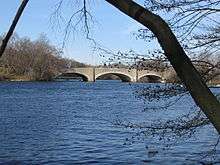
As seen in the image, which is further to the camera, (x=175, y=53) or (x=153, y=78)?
(x=153, y=78)

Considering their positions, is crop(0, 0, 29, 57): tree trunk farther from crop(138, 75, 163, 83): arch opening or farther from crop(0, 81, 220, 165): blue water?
crop(0, 81, 220, 165): blue water

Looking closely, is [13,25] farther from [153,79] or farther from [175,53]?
[153,79]

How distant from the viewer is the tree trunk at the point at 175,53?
165 inches

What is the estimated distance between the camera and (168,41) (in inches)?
166

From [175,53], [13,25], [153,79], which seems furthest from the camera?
[153,79]

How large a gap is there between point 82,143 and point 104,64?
17.5m

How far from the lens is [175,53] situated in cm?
424

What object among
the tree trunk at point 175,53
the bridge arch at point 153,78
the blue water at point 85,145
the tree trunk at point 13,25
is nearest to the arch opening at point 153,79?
the bridge arch at point 153,78

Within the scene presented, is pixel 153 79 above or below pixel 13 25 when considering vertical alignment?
above

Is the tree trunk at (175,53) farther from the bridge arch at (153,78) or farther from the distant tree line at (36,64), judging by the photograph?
the distant tree line at (36,64)

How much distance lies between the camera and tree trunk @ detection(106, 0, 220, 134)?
4180mm

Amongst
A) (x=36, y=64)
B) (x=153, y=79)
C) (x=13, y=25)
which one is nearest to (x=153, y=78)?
(x=153, y=79)

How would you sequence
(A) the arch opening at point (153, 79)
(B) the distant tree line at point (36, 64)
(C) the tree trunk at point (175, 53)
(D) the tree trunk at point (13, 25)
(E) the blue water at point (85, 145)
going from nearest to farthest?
(D) the tree trunk at point (13, 25), (C) the tree trunk at point (175, 53), (A) the arch opening at point (153, 79), (E) the blue water at point (85, 145), (B) the distant tree line at point (36, 64)

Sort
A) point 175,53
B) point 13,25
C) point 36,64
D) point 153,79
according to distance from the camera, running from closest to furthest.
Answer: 1. point 13,25
2. point 175,53
3. point 153,79
4. point 36,64
